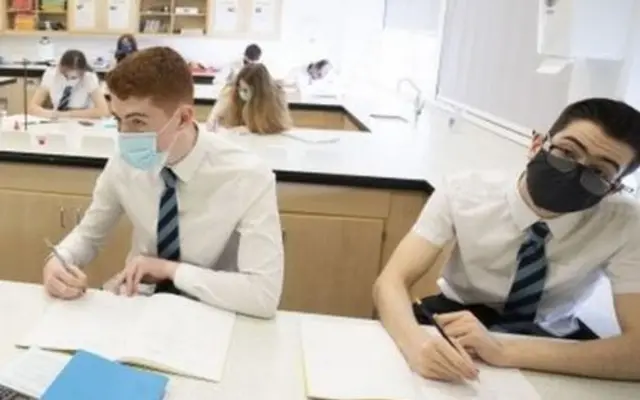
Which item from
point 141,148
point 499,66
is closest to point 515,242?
point 141,148

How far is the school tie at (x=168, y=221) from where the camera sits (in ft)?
4.97

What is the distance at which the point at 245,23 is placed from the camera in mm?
6930

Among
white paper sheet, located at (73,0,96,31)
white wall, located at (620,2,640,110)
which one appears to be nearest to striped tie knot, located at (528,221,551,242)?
white wall, located at (620,2,640,110)

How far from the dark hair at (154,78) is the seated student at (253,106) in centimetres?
165

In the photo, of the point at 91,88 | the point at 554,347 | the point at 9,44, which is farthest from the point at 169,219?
the point at 9,44

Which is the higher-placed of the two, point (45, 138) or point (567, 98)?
point (567, 98)

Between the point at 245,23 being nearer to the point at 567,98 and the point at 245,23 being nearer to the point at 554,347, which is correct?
the point at 567,98

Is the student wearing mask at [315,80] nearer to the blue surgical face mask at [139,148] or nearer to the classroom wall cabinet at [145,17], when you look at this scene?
the classroom wall cabinet at [145,17]

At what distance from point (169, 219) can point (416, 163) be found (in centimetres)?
139

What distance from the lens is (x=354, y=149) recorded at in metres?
2.91

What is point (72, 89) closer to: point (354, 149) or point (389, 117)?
point (389, 117)

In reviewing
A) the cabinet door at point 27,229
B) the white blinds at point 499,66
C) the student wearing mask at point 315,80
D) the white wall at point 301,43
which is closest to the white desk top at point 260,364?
the white blinds at point 499,66

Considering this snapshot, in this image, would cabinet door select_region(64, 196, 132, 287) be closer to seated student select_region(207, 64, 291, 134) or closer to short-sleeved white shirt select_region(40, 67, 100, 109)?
seated student select_region(207, 64, 291, 134)

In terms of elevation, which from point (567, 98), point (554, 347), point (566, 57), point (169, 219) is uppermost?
point (566, 57)
